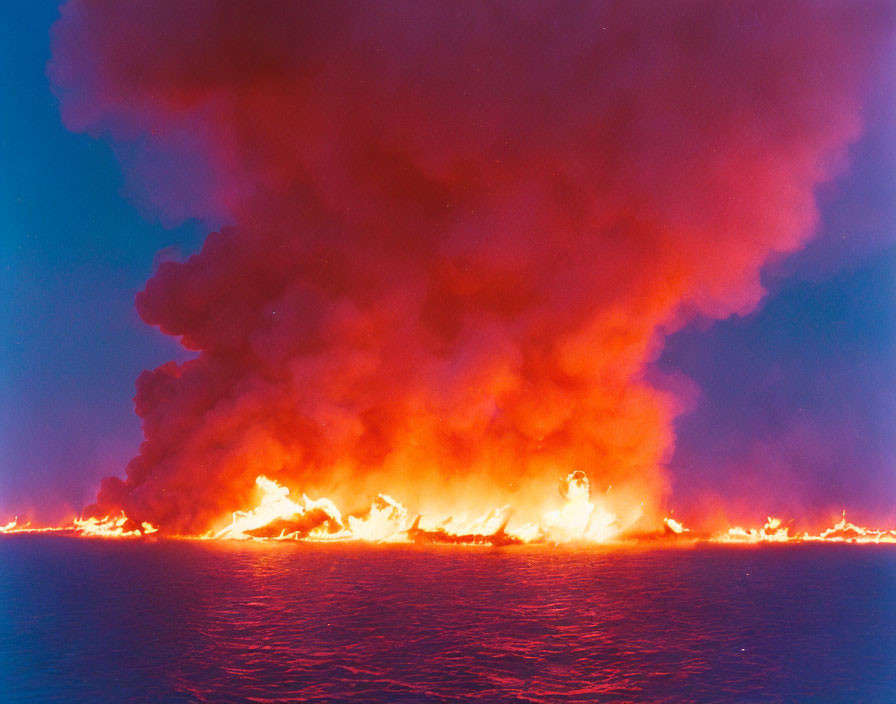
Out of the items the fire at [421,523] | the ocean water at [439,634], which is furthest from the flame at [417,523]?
the ocean water at [439,634]

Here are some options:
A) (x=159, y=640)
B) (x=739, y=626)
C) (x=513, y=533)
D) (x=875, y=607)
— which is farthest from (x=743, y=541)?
(x=159, y=640)

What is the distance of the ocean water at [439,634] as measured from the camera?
74.5ft

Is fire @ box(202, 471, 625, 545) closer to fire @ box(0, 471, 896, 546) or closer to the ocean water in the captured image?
fire @ box(0, 471, 896, 546)

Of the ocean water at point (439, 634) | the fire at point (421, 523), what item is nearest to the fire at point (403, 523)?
the fire at point (421, 523)

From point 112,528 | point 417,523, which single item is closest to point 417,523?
point 417,523

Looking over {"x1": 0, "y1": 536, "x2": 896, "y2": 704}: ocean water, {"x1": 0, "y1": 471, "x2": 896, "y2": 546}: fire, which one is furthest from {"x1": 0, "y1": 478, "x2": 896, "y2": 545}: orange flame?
{"x1": 0, "y1": 536, "x2": 896, "y2": 704}: ocean water

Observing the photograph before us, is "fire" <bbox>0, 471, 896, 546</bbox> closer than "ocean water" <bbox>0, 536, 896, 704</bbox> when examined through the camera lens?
No

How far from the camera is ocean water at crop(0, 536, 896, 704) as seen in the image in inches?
894

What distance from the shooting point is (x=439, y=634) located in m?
30.4

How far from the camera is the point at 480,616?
34625mm

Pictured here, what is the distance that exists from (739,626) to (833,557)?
2263 inches

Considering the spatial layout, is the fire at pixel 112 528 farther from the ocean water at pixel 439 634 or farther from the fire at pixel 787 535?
the fire at pixel 787 535

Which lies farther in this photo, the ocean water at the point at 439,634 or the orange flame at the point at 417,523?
the orange flame at the point at 417,523

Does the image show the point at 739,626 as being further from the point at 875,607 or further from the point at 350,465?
the point at 350,465
